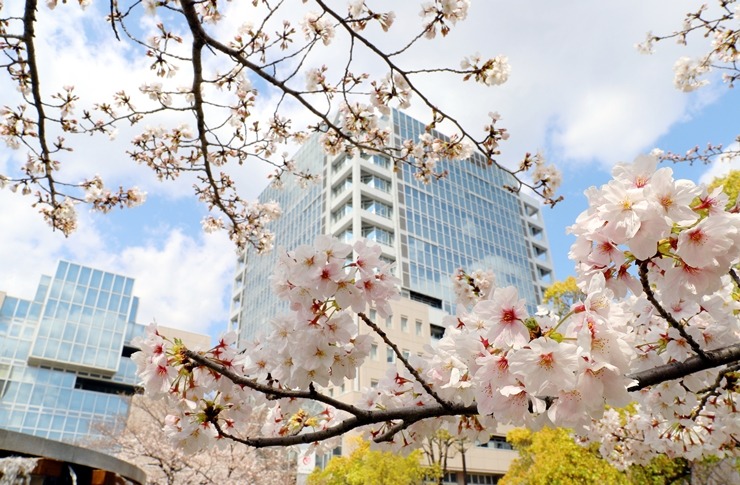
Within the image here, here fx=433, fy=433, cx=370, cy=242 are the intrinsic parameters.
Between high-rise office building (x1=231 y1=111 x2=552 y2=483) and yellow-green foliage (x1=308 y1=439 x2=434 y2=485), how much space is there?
608 centimetres

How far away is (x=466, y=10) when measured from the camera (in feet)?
11.6

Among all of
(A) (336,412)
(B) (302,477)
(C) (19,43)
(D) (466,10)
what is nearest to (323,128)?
(D) (466,10)

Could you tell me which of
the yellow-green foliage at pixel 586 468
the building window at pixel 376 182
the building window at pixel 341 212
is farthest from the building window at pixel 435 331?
the yellow-green foliage at pixel 586 468

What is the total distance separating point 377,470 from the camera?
1739 cm

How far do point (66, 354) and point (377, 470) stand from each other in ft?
A: 113

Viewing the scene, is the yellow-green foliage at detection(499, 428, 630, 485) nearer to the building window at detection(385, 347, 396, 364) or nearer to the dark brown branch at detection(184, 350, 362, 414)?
the dark brown branch at detection(184, 350, 362, 414)

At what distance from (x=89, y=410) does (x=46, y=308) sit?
32.4 ft

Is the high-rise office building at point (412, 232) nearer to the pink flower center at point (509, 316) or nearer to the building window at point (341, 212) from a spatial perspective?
the building window at point (341, 212)

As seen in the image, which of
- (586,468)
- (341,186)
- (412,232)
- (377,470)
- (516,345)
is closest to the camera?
(516,345)

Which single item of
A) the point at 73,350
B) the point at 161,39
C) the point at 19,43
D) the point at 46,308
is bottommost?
the point at 19,43

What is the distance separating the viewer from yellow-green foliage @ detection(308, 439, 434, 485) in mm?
17172

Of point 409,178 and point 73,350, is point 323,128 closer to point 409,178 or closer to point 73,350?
point 409,178

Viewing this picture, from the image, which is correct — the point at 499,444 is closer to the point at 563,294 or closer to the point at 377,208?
the point at 377,208

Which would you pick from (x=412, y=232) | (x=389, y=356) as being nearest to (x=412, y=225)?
(x=412, y=232)
